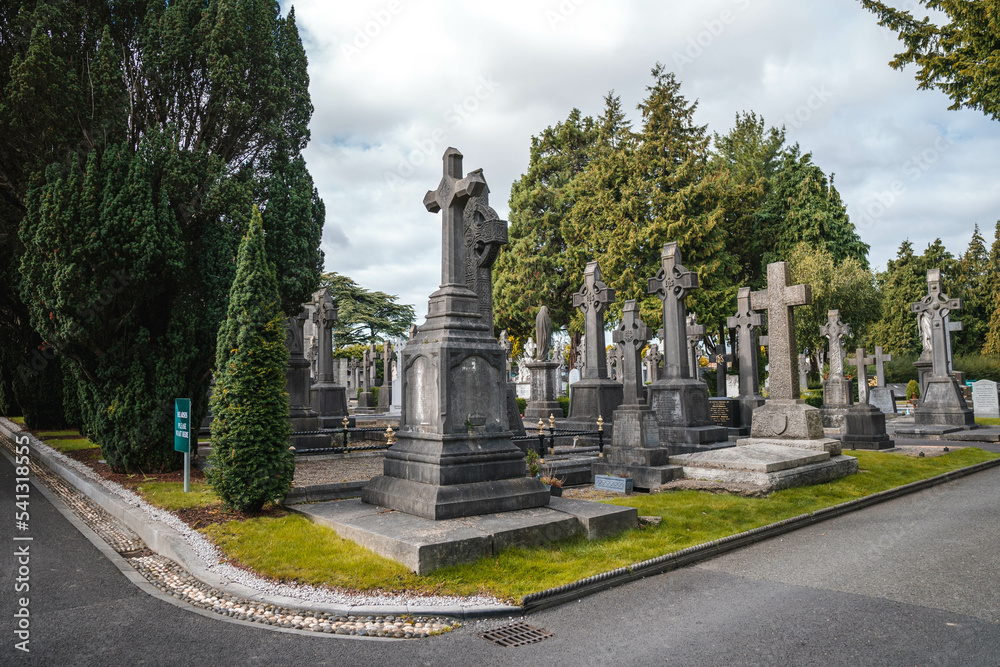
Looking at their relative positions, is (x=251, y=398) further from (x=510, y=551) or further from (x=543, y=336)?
(x=543, y=336)

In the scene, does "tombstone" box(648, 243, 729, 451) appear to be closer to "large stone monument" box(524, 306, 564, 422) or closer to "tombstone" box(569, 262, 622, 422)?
"tombstone" box(569, 262, 622, 422)

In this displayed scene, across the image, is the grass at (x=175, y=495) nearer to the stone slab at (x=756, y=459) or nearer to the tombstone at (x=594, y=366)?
the stone slab at (x=756, y=459)

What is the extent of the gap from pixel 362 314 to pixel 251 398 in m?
43.2

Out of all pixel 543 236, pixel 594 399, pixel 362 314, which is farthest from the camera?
pixel 362 314

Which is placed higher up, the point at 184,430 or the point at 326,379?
the point at 326,379

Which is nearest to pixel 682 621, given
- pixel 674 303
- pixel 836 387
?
pixel 674 303

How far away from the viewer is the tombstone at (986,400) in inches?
886

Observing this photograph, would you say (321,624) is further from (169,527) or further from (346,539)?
(169,527)

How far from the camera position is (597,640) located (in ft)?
12.2

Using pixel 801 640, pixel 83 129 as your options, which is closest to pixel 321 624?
pixel 801 640

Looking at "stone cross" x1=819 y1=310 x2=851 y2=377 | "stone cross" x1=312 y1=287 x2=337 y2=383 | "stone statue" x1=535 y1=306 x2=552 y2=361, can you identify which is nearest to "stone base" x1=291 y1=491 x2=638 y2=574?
"stone cross" x1=312 y1=287 x2=337 y2=383

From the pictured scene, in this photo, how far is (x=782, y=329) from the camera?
1050 cm

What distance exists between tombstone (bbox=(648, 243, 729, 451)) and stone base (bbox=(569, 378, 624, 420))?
2.07 meters

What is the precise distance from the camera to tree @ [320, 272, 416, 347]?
159 feet
